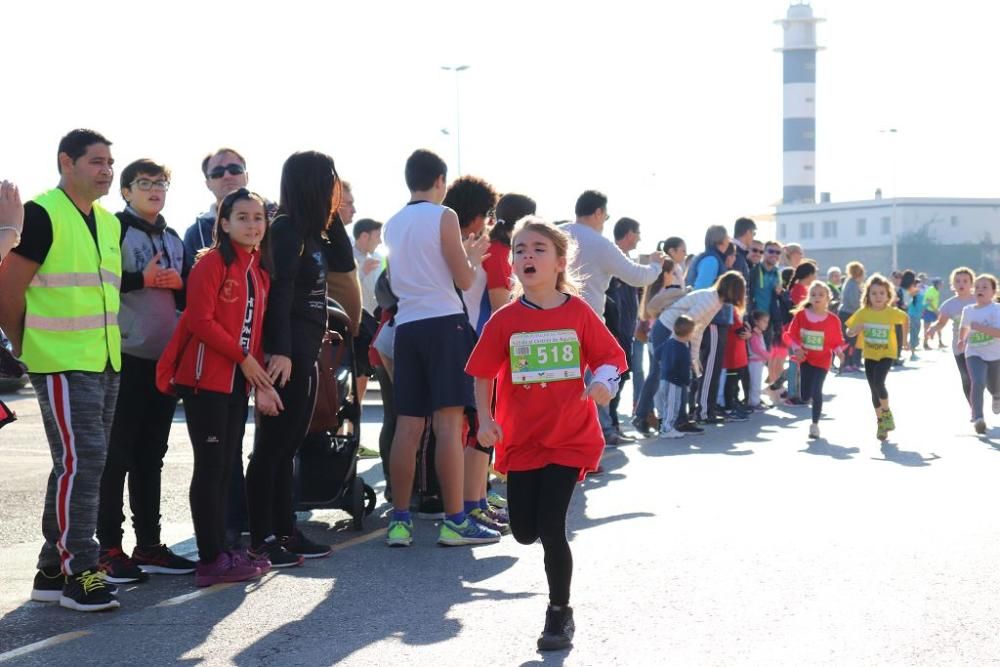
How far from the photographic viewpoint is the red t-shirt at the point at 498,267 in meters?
9.18

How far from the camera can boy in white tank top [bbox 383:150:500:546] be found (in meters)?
8.16

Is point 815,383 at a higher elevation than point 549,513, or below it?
below

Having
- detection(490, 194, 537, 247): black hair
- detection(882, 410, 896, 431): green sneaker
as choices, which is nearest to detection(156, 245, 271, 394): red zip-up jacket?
detection(490, 194, 537, 247): black hair

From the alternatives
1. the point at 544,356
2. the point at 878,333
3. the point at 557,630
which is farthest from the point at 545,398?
the point at 878,333

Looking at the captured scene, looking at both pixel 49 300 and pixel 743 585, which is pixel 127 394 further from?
pixel 743 585

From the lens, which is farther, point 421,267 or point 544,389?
point 421,267

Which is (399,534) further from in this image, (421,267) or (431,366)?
(421,267)

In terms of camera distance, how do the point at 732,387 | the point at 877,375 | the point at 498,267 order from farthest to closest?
the point at 732,387 → the point at 877,375 → the point at 498,267

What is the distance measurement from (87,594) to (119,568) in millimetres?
689

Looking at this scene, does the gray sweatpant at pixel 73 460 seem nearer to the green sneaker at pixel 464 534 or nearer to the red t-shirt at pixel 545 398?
the red t-shirt at pixel 545 398

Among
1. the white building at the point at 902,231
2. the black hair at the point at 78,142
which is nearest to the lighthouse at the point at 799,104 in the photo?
the white building at the point at 902,231

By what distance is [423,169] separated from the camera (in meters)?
8.30

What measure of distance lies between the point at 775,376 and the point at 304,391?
40.9 ft

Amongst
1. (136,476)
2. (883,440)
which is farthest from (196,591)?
(883,440)
